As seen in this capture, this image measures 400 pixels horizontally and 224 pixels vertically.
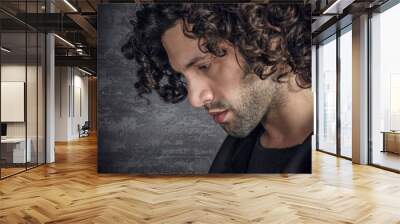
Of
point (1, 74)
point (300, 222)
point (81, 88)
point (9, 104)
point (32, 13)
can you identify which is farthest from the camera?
point (81, 88)

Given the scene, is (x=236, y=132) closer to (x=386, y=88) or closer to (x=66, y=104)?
(x=386, y=88)

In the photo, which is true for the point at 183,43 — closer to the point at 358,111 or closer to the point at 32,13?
the point at 32,13

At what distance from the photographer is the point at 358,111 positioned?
8.40 metres

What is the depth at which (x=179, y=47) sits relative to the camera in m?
6.79

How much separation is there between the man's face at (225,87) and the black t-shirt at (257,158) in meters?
0.24

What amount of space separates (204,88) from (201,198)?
89.4 inches

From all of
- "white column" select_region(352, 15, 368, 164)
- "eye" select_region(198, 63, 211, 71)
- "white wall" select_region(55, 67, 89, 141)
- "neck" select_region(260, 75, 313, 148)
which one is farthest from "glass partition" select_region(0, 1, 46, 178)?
"white wall" select_region(55, 67, 89, 141)

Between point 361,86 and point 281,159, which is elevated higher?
point 361,86

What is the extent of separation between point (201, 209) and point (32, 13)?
5.24m

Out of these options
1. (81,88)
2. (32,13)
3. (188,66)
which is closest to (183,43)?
(188,66)

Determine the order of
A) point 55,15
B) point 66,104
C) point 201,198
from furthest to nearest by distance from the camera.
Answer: point 66,104, point 55,15, point 201,198

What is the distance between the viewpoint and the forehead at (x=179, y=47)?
22.2 feet

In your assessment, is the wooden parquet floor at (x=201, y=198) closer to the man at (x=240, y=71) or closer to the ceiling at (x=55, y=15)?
the man at (x=240, y=71)

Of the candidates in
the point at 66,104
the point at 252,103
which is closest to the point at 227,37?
the point at 252,103
